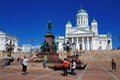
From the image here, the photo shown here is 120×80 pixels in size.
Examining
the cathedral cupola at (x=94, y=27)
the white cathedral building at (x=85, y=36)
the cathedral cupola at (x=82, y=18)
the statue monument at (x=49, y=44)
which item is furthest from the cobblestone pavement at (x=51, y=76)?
the cathedral cupola at (x=94, y=27)

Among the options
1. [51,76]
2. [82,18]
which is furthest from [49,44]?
[82,18]

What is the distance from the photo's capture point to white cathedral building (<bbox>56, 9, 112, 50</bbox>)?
96.1 m

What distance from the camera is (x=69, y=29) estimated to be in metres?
105

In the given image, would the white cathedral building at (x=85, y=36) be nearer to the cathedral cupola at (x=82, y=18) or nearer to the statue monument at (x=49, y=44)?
the cathedral cupola at (x=82, y=18)

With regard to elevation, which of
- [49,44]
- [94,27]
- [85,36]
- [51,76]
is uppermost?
[94,27]

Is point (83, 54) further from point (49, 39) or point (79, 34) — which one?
point (49, 39)

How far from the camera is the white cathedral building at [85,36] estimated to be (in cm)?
9612

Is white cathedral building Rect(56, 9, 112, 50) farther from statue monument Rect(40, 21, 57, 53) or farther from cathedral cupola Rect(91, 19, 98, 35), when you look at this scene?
statue monument Rect(40, 21, 57, 53)

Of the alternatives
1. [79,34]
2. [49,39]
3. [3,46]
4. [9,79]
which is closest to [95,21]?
[79,34]

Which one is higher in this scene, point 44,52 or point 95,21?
point 95,21

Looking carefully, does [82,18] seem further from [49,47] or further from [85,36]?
[49,47]

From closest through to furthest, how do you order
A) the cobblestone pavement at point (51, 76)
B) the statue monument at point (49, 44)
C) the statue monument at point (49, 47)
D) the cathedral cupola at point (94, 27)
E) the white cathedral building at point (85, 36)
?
the cobblestone pavement at point (51, 76) → the statue monument at point (49, 47) → the statue monument at point (49, 44) → the white cathedral building at point (85, 36) → the cathedral cupola at point (94, 27)

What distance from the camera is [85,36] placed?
96375 mm

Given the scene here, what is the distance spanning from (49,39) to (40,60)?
167 inches
